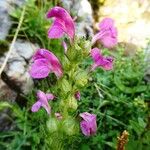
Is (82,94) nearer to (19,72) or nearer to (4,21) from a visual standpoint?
(19,72)

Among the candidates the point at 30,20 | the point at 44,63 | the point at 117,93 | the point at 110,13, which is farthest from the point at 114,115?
the point at 110,13

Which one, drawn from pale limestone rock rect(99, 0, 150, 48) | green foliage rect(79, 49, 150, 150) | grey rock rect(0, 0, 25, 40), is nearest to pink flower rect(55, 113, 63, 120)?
green foliage rect(79, 49, 150, 150)

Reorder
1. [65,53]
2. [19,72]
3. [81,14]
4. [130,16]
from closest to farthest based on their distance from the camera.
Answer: [65,53]
[19,72]
[81,14]
[130,16]

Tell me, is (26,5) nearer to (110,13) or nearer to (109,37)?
(110,13)

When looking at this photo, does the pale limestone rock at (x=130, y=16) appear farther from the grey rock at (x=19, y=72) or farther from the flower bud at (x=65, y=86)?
the flower bud at (x=65, y=86)

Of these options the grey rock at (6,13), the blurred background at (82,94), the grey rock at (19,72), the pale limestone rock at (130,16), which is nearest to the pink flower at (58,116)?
the blurred background at (82,94)

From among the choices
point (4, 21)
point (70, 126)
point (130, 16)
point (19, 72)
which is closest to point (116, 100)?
point (19, 72)
